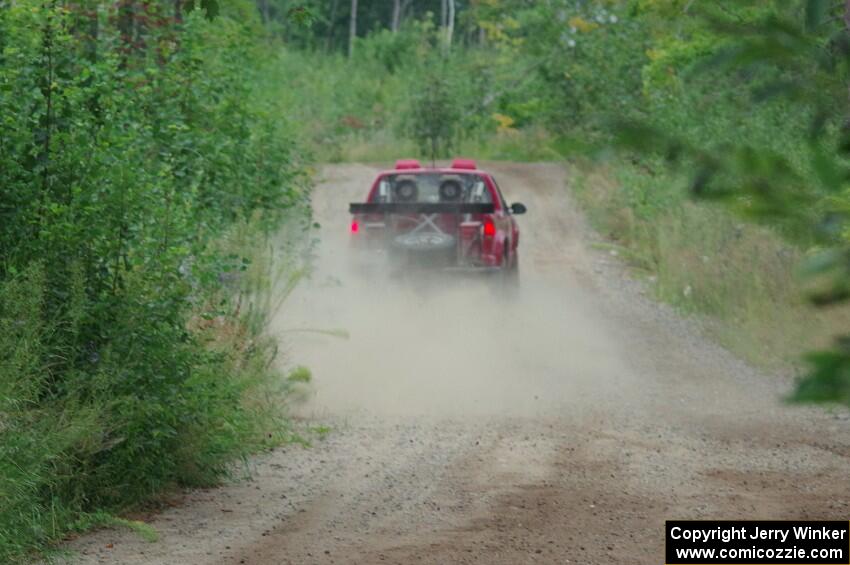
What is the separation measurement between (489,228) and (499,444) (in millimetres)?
7172

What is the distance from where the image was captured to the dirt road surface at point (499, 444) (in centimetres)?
772

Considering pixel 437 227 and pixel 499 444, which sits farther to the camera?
pixel 437 227

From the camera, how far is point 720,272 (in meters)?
19.1

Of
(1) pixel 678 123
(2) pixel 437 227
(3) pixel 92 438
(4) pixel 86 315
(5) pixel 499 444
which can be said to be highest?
(1) pixel 678 123

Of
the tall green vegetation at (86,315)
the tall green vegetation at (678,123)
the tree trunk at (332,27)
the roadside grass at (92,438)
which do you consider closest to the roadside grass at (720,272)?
the tall green vegetation at (678,123)

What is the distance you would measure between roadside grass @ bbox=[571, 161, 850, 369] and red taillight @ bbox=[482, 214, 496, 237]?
1939mm

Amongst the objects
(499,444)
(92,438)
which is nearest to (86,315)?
(92,438)

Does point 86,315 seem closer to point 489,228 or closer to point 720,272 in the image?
point 489,228

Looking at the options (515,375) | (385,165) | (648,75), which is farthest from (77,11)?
(385,165)

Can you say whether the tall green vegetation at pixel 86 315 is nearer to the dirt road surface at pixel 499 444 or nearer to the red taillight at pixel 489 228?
the dirt road surface at pixel 499 444

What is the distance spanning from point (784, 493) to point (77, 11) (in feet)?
24.6

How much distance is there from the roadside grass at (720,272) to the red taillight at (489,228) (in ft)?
→ 6.36

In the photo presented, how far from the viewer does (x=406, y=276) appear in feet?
58.0

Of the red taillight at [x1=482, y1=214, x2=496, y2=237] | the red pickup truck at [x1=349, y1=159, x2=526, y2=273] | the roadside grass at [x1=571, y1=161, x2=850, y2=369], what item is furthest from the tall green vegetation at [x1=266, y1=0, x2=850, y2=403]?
the red pickup truck at [x1=349, y1=159, x2=526, y2=273]
